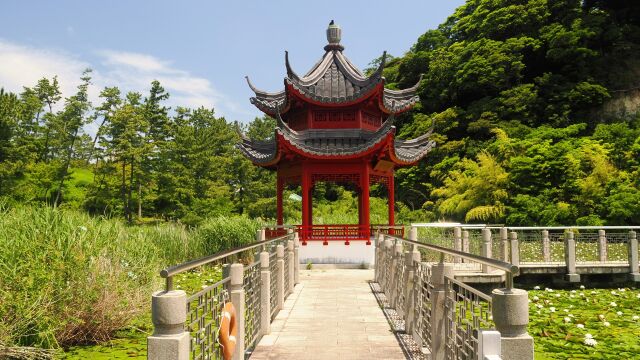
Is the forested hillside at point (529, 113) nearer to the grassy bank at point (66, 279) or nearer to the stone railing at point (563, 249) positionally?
the stone railing at point (563, 249)

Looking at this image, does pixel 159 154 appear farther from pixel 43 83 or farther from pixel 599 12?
pixel 599 12

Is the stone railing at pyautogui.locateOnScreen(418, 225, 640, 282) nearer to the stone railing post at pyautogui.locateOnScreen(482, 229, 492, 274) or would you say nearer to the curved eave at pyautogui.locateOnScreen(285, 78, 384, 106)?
the stone railing post at pyautogui.locateOnScreen(482, 229, 492, 274)

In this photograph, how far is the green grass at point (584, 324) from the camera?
6840mm

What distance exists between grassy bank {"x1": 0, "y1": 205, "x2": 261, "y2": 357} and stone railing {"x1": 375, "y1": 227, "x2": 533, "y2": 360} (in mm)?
4063

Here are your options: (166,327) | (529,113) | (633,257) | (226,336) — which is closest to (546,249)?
(633,257)

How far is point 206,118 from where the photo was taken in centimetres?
4253

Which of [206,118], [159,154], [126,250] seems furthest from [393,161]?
[206,118]

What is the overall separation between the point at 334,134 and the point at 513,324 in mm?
14512

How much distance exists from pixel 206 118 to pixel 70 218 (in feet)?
118

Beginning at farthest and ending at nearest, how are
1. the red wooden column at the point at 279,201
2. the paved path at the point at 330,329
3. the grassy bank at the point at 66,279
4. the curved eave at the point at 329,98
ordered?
the red wooden column at the point at 279,201, the curved eave at the point at 329,98, the grassy bank at the point at 66,279, the paved path at the point at 330,329

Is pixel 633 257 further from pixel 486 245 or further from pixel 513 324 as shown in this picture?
pixel 513 324

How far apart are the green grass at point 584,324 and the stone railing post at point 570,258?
0.91 meters

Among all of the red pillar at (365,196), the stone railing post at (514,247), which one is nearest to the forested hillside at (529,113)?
the stone railing post at (514,247)

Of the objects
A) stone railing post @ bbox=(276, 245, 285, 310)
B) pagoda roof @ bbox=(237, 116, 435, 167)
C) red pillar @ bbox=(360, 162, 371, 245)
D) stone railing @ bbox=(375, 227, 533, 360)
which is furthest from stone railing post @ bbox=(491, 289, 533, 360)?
red pillar @ bbox=(360, 162, 371, 245)
